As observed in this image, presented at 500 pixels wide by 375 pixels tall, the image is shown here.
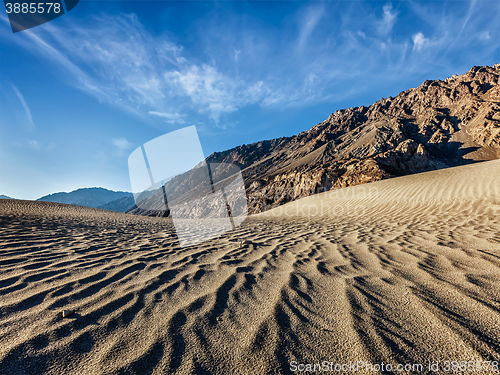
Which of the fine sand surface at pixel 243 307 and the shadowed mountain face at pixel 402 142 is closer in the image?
the fine sand surface at pixel 243 307

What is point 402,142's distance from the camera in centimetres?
3609

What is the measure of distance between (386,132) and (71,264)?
191ft

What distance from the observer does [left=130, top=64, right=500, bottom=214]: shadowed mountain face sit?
2625 centimetres

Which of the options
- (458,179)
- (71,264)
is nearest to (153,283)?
(71,264)

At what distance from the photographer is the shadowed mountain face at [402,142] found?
86.1ft

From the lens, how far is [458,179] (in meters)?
11.1

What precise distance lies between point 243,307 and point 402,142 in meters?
44.3

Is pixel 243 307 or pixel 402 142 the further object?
pixel 402 142

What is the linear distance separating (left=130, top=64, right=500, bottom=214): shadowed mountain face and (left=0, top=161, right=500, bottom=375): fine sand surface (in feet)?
71.7

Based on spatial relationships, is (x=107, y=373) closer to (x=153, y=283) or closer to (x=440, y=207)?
(x=153, y=283)

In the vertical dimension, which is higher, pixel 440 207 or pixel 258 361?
pixel 258 361

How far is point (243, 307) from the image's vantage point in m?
1.96

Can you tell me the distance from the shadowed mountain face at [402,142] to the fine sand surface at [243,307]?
21.9 metres

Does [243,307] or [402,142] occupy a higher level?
[402,142]
